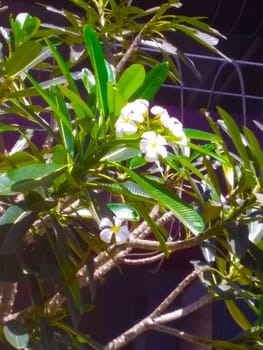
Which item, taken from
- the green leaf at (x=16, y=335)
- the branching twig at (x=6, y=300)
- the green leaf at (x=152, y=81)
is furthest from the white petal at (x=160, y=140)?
the branching twig at (x=6, y=300)

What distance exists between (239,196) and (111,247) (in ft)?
0.81

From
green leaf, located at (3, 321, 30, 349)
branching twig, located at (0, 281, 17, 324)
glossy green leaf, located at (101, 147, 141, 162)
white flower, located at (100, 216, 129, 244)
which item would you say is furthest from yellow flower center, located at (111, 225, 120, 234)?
branching twig, located at (0, 281, 17, 324)

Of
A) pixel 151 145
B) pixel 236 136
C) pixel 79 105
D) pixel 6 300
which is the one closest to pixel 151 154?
pixel 151 145

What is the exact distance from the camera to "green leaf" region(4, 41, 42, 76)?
3.12 feet

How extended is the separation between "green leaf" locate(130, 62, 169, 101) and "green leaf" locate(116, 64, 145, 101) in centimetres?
1

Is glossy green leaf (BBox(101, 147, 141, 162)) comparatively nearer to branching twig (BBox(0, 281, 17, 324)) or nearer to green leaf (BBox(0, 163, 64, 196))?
green leaf (BBox(0, 163, 64, 196))

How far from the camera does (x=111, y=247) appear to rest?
1.17m

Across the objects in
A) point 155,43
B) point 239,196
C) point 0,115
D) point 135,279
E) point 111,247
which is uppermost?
point 155,43

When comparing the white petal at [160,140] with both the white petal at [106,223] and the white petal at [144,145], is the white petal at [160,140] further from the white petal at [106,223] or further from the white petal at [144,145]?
the white petal at [106,223]

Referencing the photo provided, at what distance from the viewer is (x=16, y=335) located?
96 cm

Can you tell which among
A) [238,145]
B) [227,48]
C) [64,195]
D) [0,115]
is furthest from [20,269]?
[227,48]

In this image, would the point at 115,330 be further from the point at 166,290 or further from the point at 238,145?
the point at 238,145

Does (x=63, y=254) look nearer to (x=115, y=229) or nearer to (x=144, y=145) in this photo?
(x=115, y=229)

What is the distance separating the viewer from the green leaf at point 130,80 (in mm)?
877
